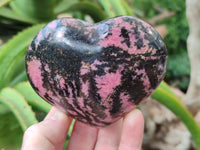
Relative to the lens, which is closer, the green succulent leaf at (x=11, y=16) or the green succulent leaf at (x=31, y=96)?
the green succulent leaf at (x=31, y=96)

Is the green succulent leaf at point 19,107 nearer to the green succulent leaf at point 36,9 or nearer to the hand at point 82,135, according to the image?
the hand at point 82,135

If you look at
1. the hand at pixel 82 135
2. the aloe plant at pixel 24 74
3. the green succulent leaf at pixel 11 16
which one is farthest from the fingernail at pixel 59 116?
the green succulent leaf at pixel 11 16

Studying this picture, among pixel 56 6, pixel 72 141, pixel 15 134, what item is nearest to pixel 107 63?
pixel 72 141

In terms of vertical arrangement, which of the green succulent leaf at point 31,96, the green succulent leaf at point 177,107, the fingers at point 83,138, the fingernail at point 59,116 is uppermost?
the fingernail at point 59,116

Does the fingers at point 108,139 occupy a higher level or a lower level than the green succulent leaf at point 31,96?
lower

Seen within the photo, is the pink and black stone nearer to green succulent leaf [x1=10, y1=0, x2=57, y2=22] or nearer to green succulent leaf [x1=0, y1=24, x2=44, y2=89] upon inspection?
green succulent leaf [x1=0, y1=24, x2=44, y2=89]

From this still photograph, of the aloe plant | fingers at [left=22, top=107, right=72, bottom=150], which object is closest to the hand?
fingers at [left=22, top=107, right=72, bottom=150]

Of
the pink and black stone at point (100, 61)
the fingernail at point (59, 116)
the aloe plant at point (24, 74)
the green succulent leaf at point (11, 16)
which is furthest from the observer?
the green succulent leaf at point (11, 16)
